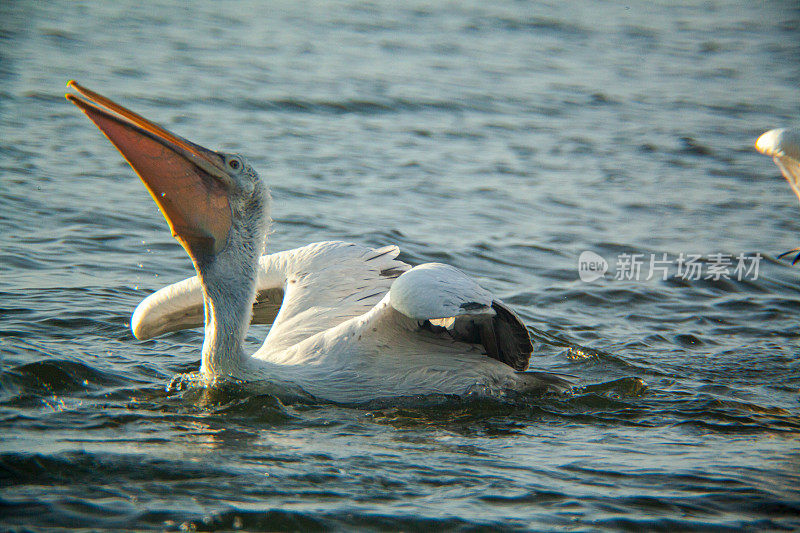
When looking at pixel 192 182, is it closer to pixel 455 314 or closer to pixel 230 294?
pixel 230 294

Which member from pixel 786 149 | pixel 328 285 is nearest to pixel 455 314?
pixel 328 285

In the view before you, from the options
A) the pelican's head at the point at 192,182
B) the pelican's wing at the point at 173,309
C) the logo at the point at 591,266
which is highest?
the pelican's head at the point at 192,182

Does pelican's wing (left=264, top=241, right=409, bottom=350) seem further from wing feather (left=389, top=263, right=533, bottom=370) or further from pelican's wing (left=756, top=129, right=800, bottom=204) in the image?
pelican's wing (left=756, top=129, right=800, bottom=204)

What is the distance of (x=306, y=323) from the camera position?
4.52 meters

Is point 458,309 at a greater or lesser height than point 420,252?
lesser

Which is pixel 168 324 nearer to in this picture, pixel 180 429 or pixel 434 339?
pixel 180 429

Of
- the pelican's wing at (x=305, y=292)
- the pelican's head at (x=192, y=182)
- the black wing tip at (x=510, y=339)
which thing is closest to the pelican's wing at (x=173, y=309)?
the pelican's wing at (x=305, y=292)

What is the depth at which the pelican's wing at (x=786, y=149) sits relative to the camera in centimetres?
429

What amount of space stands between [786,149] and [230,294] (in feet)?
8.96

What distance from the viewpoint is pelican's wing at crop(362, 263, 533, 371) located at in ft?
11.5

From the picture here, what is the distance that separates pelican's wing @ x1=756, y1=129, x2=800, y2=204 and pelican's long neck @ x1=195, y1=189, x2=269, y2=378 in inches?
97.6

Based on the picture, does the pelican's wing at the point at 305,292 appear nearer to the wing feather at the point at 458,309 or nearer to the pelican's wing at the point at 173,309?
the pelican's wing at the point at 173,309

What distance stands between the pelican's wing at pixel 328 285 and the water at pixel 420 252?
58 cm

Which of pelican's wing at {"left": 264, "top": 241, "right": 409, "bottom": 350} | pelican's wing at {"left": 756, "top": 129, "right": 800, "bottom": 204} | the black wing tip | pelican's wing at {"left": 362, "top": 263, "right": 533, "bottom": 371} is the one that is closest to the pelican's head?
pelican's wing at {"left": 264, "top": 241, "right": 409, "bottom": 350}
